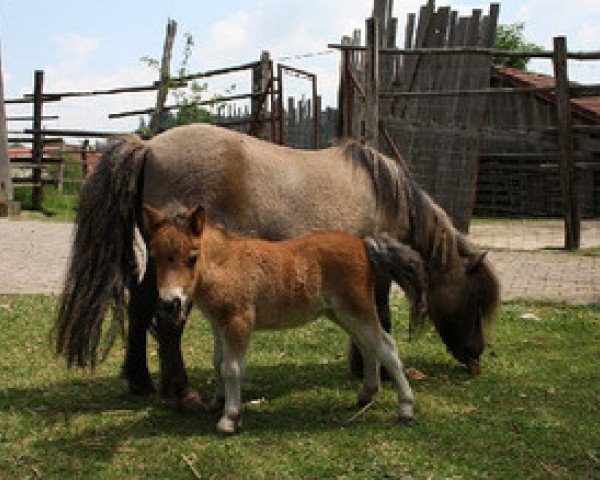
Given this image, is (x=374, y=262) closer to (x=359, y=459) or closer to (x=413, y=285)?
(x=413, y=285)

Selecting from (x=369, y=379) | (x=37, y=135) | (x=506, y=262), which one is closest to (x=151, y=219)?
(x=369, y=379)

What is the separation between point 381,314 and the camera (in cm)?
577

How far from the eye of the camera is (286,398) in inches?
218

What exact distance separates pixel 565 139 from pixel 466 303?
7.01 metres

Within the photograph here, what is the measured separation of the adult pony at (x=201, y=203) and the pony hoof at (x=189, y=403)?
0.09 m

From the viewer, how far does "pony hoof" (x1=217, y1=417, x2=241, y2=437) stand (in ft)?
14.9

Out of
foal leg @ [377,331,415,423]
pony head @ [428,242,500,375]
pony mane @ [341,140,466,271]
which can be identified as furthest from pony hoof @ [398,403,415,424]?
pony mane @ [341,140,466,271]

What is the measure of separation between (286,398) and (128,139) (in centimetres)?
205

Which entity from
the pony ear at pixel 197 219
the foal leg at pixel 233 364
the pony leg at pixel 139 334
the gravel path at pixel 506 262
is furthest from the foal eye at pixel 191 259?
the gravel path at pixel 506 262

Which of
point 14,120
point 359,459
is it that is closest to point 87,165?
point 14,120

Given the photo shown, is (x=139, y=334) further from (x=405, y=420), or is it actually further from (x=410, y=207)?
(x=410, y=207)

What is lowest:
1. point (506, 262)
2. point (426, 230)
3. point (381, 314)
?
point (381, 314)

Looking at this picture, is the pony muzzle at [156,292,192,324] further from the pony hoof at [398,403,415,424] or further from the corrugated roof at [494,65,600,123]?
the corrugated roof at [494,65,600,123]

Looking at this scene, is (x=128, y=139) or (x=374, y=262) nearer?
(x=374, y=262)
